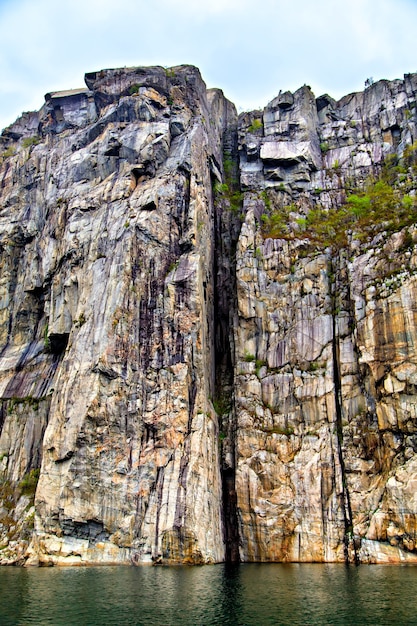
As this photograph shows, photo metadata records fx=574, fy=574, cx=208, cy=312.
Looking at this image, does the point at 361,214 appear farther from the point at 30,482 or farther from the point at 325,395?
the point at 30,482

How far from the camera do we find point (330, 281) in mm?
56719

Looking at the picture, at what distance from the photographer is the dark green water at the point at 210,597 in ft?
76.7

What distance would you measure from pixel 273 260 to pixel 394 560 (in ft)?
98.8

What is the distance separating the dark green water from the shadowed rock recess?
6728 mm

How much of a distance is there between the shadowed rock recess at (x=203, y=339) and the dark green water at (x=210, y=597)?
22.1ft

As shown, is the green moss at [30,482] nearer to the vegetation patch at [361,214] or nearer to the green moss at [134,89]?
the vegetation patch at [361,214]

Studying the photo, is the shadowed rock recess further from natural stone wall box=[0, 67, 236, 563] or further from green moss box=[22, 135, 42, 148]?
green moss box=[22, 135, 42, 148]

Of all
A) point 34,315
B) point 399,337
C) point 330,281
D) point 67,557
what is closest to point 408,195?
point 330,281

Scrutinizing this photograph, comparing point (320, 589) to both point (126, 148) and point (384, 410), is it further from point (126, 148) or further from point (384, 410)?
point (126, 148)

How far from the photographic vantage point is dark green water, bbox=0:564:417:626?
2339 centimetres

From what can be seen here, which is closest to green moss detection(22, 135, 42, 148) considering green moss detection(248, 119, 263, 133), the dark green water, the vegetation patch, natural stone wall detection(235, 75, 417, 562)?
green moss detection(248, 119, 263, 133)

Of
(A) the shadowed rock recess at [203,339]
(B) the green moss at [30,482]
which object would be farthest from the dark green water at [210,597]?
(B) the green moss at [30,482]

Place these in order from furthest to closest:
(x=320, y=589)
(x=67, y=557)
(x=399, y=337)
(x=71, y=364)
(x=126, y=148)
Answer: (x=126, y=148)
(x=71, y=364)
(x=399, y=337)
(x=67, y=557)
(x=320, y=589)

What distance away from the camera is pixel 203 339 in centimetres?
5472
